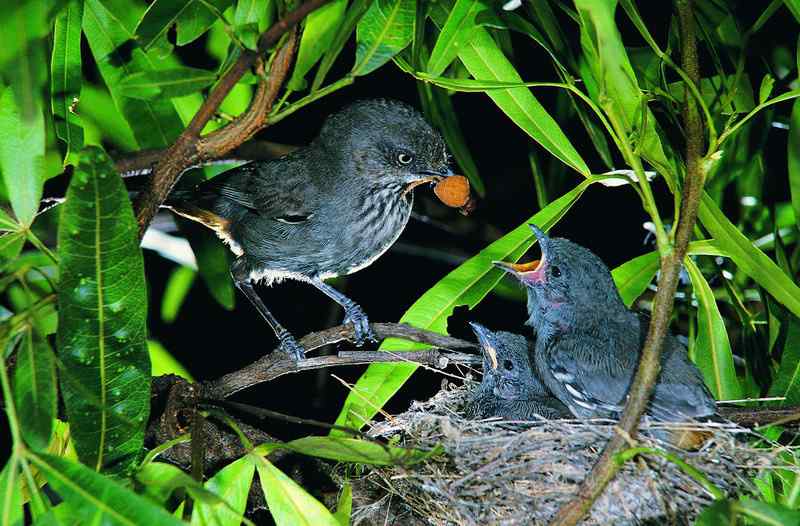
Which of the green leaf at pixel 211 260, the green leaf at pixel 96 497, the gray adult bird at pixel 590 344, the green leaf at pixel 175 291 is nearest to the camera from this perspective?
the green leaf at pixel 96 497

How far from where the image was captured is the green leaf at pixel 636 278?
270 cm

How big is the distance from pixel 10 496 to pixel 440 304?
1359mm

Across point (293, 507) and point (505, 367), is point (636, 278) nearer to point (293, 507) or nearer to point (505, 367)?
point (505, 367)

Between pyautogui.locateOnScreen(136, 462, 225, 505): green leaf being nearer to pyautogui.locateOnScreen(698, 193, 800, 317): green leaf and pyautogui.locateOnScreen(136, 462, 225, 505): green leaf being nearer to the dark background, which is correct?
pyautogui.locateOnScreen(698, 193, 800, 317): green leaf

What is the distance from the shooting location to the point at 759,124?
2.93 metres

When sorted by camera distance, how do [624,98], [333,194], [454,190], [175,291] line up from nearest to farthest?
[624,98]
[454,190]
[333,194]
[175,291]

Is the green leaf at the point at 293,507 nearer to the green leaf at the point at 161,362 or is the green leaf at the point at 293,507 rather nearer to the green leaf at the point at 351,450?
Answer: the green leaf at the point at 351,450

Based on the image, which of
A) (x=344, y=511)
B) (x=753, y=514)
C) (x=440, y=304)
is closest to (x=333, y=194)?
(x=440, y=304)

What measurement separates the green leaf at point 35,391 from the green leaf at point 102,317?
78mm

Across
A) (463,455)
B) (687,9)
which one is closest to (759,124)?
(687,9)

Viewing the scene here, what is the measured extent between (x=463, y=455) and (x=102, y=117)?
1.93m

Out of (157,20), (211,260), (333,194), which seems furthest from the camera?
(211,260)

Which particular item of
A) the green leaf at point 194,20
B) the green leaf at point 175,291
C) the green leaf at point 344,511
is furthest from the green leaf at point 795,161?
the green leaf at point 175,291

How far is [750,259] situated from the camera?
2.14 metres
